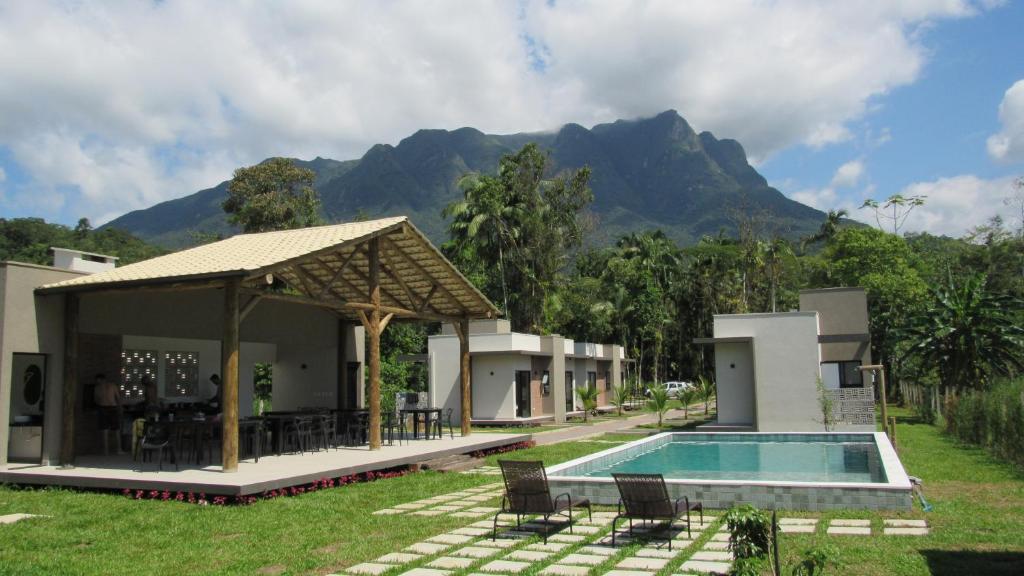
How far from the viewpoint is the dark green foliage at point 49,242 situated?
147 ft

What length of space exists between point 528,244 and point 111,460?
24.0 m

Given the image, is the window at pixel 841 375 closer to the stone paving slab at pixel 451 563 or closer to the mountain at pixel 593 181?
the stone paving slab at pixel 451 563

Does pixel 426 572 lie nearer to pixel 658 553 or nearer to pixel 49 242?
pixel 658 553

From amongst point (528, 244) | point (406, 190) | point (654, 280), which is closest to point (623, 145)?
point (406, 190)

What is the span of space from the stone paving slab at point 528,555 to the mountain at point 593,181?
8960 cm

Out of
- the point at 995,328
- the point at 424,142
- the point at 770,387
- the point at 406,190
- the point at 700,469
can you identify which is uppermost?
the point at 424,142

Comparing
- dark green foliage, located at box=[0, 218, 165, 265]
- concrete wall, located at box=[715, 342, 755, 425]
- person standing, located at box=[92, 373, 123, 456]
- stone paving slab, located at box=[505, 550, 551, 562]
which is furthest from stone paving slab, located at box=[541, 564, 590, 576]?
dark green foliage, located at box=[0, 218, 165, 265]

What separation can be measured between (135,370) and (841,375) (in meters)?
19.6

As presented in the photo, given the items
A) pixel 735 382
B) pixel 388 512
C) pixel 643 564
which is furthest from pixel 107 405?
pixel 735 382

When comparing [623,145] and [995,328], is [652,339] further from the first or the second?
[623,145]

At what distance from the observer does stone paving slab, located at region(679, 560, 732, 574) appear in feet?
21.3

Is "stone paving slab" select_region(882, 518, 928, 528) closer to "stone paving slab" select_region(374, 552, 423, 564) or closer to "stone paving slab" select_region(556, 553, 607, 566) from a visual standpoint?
"stone paving slab" select_region(556, 553, 607, 566)

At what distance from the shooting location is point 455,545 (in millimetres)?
7773

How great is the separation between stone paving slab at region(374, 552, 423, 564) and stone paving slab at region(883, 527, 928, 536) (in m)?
4.78
